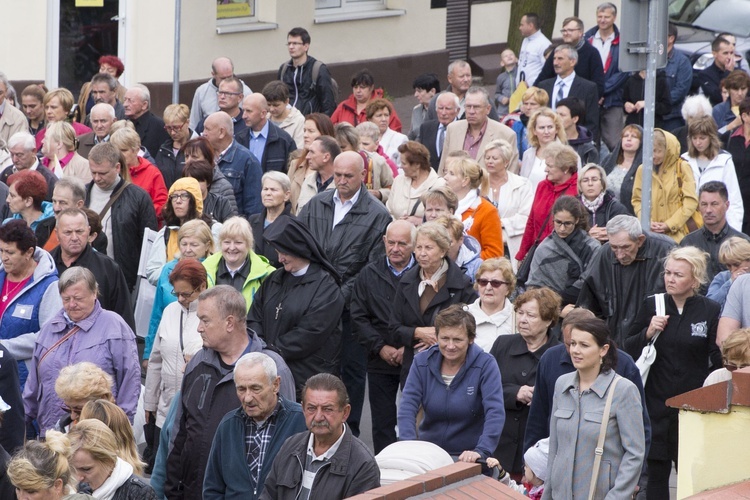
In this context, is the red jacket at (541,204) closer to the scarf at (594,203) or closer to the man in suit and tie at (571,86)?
the scarf at (594,203)

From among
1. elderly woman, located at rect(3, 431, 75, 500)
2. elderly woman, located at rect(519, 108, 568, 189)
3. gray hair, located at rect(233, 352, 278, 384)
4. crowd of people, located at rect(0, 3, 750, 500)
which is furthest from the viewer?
elderly woman, located at rect(519, 108, 568, 189)

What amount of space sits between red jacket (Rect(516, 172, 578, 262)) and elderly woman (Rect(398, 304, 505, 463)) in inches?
126

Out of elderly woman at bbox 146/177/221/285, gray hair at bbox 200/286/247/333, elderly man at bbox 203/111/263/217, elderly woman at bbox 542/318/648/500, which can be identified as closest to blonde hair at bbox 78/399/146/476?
gray hair at bbox 200/286/247/333

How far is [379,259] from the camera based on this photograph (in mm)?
10203

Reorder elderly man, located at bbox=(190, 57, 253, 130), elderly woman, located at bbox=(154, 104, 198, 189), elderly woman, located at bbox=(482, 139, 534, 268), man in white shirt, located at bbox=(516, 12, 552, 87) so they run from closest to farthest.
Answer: elderly woman, located at bbox=(482, 139, 534, 268) → elderly woman, located at bbox=(154, 104, 198, 189) → elderly man, located at bbox=(190, 57, 253, 130) → man in white shirt, located at bbox=(516, 12, 552, 87)

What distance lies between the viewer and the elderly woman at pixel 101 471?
6.68 metres

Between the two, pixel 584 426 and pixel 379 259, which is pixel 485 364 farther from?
pixel 379 259

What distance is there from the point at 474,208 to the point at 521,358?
7.88ft

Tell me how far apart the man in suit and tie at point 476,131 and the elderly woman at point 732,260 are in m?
3.64

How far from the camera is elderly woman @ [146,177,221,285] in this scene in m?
10.7

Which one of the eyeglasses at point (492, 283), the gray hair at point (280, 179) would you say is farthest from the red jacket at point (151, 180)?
the eyeglasses at point (492, 283)

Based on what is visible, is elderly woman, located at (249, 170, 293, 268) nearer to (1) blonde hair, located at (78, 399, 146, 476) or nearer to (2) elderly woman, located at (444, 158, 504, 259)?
(2) elderly woman, located at (444, 158, 504, 259)

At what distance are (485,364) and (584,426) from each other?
84 centimetres

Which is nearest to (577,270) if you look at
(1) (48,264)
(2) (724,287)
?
(2) (724,287)
